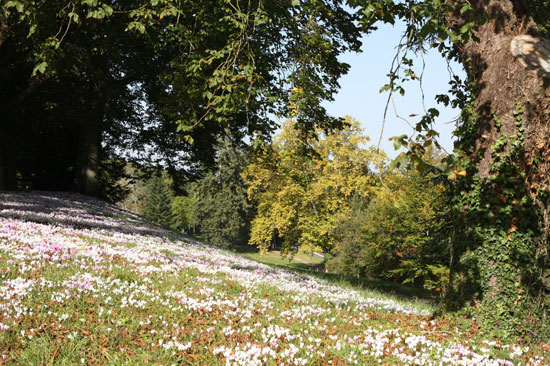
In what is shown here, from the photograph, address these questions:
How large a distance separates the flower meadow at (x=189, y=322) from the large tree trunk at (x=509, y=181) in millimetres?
738

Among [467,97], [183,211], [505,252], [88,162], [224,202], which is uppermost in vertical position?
[467,97]

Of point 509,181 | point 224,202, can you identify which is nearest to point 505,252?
point 509,181

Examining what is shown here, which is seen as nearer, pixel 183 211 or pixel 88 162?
pixel 88 162

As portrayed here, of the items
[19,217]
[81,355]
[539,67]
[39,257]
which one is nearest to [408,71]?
[539,67]

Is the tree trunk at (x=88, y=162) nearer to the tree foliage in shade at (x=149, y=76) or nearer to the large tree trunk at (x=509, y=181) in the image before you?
the tree foliage in shade at (x=149, y=76)

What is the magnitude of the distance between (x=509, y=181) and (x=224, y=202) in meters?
61.0

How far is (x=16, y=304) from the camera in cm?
497

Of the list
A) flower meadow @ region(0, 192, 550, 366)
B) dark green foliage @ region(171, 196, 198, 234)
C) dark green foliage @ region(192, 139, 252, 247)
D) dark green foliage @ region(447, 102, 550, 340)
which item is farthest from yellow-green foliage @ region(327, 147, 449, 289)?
dark green foliage @ region(171, 196, 198, 234)

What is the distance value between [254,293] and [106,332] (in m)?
2.98

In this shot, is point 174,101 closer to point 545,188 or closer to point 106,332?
point 106,332

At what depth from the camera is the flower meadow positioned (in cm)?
438

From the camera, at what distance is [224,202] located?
6556 centimetres

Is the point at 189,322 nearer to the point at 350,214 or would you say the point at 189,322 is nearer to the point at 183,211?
the point at 350,214

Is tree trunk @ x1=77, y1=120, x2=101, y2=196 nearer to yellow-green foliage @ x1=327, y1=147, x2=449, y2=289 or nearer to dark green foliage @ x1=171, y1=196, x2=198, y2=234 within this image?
yellow-green foliage @ x1=327, y1=147, x2=449, y2=289
